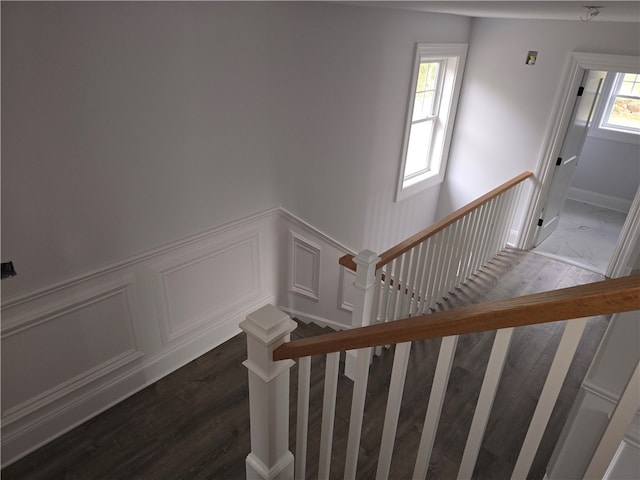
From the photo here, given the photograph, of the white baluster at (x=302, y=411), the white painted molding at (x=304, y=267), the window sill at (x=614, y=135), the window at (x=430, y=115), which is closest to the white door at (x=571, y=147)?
the window at (x=430, y=115)

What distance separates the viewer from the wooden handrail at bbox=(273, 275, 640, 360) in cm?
67

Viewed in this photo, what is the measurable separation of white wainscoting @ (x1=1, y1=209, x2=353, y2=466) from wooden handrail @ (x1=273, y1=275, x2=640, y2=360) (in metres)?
1.62

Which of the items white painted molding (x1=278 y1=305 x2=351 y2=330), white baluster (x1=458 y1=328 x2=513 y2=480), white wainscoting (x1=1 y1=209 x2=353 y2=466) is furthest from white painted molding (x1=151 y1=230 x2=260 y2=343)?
white baluster (x1=458 y1=328 x2=513 y2=480)

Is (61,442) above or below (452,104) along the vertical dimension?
below

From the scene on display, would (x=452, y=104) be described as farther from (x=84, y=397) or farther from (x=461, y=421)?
(x=84, y=397)

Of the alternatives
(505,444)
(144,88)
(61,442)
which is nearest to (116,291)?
(61,442)

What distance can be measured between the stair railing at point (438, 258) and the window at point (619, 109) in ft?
8.37

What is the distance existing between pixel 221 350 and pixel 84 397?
0.90 metres

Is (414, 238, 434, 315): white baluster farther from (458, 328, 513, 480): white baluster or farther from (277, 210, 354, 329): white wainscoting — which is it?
(458, 328, 513, 480): white baluster

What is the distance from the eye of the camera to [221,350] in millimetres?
3002

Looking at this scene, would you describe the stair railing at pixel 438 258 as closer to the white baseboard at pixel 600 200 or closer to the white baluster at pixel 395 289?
the white baluster at pixel 395 289

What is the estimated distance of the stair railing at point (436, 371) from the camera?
0.71 metres

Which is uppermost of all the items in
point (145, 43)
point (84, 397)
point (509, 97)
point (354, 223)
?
point (145, 43)

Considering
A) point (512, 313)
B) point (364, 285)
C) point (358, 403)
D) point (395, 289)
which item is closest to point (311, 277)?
point (395, 289)
